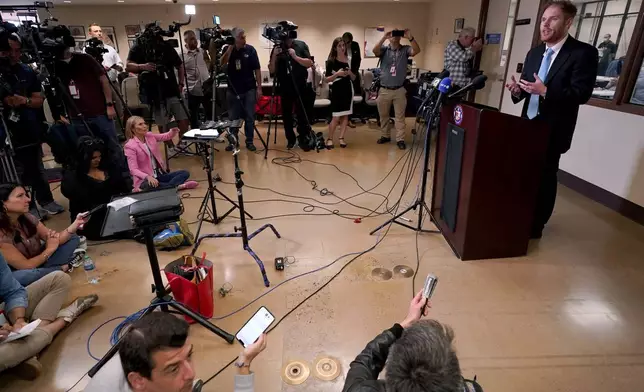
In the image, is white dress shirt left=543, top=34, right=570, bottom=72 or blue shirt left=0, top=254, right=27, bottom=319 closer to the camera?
blue shirt left=0, top=254, right=27, bottom=319

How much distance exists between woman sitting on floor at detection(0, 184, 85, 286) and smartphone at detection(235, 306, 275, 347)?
1162 millimetres

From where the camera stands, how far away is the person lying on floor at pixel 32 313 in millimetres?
1647

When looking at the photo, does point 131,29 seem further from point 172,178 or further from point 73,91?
point 172,178

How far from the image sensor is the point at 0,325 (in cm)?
170

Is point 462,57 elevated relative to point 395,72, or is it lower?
elevated

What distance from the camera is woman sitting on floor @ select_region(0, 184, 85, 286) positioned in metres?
1.99

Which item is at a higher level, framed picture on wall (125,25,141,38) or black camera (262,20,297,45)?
framed picture on wall (125,25,141,38)

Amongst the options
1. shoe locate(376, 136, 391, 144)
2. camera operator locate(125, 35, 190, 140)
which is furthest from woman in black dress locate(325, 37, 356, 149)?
camera operator locate(125, 35, 190, 140)

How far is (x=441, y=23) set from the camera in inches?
304

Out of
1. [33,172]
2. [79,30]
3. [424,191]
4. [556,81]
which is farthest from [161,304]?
[79,30]

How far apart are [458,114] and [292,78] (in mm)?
2793

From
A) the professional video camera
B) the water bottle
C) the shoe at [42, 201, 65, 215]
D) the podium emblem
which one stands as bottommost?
the water bottle

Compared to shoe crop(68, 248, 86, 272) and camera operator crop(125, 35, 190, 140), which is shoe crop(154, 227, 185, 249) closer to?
shoe crop(68, 248, 86, 272)

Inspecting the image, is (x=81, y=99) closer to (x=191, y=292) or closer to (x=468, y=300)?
(x=191, y=292)
